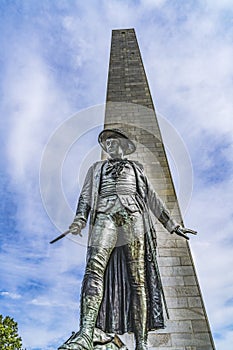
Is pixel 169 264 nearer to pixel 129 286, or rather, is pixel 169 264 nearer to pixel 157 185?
pixel 157 185

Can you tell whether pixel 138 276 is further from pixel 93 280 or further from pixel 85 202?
pixel 85 202

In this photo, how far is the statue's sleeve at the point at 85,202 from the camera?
404 cm

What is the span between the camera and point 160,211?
169 inches

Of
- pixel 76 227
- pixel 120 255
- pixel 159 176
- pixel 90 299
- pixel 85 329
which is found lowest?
pixel 85 329

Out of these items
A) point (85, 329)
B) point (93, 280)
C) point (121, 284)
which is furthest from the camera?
point (121, 284)

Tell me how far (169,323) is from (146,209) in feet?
7.66

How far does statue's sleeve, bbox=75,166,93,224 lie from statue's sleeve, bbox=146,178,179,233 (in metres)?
0.79

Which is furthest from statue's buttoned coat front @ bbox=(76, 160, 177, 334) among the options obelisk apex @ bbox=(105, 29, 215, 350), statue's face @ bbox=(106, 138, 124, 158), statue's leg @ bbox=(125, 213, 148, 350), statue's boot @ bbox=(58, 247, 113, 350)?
obelisk apex @ bbox=(105, 29, 215, 350)

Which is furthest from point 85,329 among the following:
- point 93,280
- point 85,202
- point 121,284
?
point 85,202

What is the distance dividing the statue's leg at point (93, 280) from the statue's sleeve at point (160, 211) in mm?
778

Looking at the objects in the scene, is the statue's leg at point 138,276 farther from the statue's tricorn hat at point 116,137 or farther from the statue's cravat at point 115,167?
the statue's tricorn hat at point 116,137

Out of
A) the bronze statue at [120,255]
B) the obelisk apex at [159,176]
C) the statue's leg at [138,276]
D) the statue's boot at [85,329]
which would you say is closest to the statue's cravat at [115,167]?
the bronze statue at [120,255]

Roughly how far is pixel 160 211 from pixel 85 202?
100cm

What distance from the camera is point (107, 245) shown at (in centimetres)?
363
